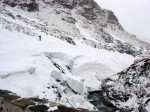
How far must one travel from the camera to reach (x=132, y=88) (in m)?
18.0

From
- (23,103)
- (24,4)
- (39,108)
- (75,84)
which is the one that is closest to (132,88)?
(75,84)

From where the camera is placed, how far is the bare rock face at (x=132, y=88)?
16.7m

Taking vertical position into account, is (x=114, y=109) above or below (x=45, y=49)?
below

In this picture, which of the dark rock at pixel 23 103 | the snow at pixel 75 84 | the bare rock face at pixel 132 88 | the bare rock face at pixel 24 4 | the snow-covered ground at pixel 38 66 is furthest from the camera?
the bare rock face at pixel 24 4

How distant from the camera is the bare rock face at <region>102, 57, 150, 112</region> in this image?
16734mm

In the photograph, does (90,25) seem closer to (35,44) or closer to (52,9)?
(52,9)

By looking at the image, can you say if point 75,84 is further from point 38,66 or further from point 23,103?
point 23,103

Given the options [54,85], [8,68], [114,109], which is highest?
[8,68]

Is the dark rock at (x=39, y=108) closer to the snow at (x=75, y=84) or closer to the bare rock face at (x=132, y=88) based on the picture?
the bare rock face at (x=132, y=88)

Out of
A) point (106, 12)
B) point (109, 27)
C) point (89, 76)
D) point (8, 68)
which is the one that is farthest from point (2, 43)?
point (106, 12)

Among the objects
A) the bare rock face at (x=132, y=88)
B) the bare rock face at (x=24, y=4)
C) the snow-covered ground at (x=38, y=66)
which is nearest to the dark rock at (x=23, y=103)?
the snow-covered ground at (x=38, y=66)

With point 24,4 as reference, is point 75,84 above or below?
below

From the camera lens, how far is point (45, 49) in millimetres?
21969

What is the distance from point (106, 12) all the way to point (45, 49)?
4173cm
